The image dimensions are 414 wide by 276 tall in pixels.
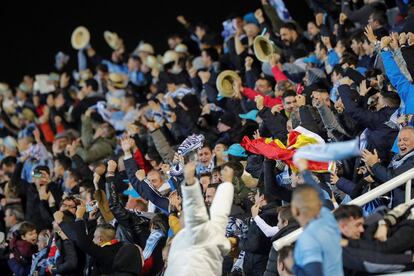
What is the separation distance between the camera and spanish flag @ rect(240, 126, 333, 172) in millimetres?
7422

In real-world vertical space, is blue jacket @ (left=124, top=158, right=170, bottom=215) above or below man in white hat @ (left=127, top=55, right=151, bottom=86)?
below

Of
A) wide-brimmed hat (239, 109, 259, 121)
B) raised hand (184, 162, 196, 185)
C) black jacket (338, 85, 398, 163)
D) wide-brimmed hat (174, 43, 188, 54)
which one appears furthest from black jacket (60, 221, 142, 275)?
wide-brimmed hat (174, 43, 188, 54)

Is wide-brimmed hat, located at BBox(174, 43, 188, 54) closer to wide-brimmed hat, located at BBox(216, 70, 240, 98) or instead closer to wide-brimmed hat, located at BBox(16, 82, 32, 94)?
wide-brimmed hat, located at BBox(216, 70, 240, 98)

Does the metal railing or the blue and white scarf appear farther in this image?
the blue and white scarf

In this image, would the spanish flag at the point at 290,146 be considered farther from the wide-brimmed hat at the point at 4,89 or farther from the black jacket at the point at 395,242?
the wide-brimmed hat at the point at 4,89

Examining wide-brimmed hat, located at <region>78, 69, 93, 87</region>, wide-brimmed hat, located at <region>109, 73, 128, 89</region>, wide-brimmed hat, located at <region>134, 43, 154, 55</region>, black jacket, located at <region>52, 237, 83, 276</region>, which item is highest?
wide-brimmed hat, located at <region>134, 43, 154, 55</region>

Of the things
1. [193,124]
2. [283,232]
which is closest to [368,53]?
[193,124]

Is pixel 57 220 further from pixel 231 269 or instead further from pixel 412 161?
pixel 412 161

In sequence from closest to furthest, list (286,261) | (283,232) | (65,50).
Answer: (286,261) → (283,232) → (65,50)

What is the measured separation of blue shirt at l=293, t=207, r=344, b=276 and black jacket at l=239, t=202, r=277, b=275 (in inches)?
67.5

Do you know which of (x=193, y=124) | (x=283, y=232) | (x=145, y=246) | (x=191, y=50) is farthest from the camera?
(x=191, y=50)

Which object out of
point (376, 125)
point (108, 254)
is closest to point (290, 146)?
point (376, 125)

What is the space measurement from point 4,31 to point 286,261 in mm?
11972

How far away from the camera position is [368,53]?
9500mm
